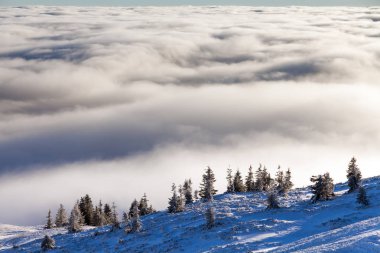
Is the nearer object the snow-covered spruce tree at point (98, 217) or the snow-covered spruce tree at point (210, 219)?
the snow-covered spruce tree at point (210, 219)

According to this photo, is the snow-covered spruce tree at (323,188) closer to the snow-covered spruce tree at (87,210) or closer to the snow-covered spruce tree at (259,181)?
the snow-covered spruce tree at (259,181)

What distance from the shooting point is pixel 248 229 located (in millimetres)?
57094

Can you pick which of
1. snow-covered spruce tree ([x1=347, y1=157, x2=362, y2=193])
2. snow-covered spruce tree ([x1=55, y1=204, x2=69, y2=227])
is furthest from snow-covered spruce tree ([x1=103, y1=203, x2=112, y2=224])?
snow-covered spruce tree ([x1=347, y1=157, x2=362, y2=193])

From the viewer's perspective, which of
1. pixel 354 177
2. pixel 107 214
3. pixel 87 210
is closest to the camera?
pixel 354 177

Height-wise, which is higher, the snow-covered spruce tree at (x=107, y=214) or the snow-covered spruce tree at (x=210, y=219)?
the snow-covered spruce tree at (x=107, y=214)

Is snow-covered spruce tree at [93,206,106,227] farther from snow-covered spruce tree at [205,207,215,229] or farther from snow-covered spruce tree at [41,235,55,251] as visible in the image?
snow-covered spruce tree at [205,207,215,229]

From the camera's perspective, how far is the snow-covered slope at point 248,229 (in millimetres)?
47088

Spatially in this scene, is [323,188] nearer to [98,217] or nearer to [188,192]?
[188,192]

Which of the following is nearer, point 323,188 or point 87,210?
point 323,188

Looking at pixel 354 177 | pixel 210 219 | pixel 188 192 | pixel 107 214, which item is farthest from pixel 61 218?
pixel 354 177

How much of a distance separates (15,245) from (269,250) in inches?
1827

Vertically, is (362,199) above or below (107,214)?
below

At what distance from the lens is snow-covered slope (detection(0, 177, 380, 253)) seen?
154ft

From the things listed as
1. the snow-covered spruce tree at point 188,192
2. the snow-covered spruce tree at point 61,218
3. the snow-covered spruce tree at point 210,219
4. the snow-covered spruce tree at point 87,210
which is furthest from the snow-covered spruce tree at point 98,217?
the snow-covered spruce tree at point 210,219
